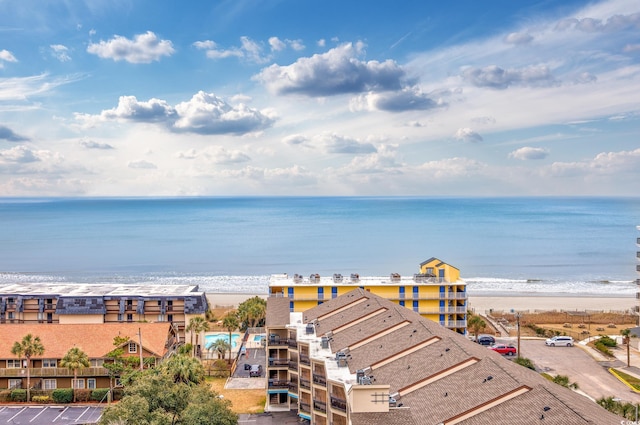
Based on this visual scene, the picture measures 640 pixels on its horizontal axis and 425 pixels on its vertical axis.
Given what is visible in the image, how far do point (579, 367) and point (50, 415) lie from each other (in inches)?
2042

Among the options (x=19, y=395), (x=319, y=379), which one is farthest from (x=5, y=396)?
(x=319, y=379)

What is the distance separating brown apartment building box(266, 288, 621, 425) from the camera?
26.8m

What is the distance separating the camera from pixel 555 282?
12494 centimetres

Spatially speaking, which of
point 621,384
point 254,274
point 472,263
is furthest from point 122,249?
point 621,384

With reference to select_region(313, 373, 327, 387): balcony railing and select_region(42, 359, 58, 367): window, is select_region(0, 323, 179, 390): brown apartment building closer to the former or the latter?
select_region(42, 359, 58, 367): window

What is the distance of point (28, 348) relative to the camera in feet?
166

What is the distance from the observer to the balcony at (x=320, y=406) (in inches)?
1548

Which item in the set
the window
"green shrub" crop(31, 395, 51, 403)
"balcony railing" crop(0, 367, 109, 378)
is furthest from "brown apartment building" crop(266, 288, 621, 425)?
the window

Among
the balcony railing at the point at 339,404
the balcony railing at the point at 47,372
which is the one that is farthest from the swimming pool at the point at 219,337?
the balcony railing at the point at 339,404

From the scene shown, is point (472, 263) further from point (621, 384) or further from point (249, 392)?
point (249, 392)

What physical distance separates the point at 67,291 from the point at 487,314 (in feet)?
200

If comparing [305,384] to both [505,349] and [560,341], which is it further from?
[560,341]

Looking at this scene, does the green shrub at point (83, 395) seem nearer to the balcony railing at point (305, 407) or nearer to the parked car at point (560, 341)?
the balcony railing at point (305, 407)

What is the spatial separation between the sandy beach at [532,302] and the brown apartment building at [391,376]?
49513mm
